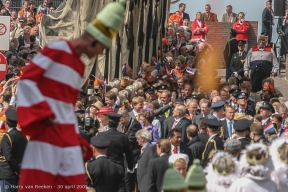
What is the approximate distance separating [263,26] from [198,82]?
795cm

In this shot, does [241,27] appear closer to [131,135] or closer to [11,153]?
[131,135]

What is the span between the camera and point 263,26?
3195cm

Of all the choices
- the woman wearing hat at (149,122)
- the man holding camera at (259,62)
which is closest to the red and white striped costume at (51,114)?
the woman wearing hat at (149,122)

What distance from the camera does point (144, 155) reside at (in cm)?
1478

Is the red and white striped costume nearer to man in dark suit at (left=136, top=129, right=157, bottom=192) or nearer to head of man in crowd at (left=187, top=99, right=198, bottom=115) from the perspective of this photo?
man in dark suit at (left=136, top=129, right=157, bottom=192)

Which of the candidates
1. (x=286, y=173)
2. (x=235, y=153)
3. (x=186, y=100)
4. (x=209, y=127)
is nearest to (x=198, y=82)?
(x=186, y=100)

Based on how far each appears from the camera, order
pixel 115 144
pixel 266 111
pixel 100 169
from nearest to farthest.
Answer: pixel 100 169
pixel 115 144
pixel 266 111

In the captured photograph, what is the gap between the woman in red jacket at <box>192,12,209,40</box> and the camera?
102 feet

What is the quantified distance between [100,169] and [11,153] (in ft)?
5.72

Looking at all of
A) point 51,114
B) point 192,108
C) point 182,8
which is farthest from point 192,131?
point 182,8

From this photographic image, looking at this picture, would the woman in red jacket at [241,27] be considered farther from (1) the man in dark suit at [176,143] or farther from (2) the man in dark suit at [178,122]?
(1) the man in dark suit at [176,143]

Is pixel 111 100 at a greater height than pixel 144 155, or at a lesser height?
greater

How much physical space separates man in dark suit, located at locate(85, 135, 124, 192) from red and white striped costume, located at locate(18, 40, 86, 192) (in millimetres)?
4869

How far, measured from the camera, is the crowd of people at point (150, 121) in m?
7.72
